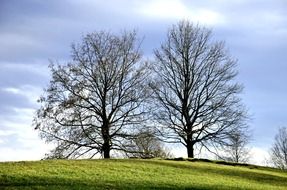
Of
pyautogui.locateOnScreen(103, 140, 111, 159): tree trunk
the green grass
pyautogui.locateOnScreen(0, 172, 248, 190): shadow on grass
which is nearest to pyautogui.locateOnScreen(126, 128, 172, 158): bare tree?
pyautogui.locateOnScreen(103, 140, 111, 159): tree trunk

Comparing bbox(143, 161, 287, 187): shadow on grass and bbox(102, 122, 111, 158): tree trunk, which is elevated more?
bbox(102, 122, 111, 158): tree trunk

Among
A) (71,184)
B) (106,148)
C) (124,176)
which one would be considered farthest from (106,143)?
(71,184)

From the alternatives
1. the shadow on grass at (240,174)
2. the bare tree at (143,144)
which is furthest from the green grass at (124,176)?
the bare tree at (143,144)

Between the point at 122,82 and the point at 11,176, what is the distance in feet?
74.6

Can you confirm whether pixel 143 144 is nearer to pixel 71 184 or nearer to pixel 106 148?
pixel 106 148

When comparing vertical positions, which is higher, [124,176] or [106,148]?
[106,148]

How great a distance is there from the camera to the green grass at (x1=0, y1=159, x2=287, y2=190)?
838 inches

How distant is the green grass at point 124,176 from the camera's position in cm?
2130

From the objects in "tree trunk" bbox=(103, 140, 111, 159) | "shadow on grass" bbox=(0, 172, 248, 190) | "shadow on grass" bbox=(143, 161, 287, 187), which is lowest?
"shadow on grass" bbox=(0, 172, 248, 190)

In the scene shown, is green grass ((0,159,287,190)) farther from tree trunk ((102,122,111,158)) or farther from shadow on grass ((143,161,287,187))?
tree trunk ((102,122,111,158))

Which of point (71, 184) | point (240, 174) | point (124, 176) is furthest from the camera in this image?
point (240, 174)

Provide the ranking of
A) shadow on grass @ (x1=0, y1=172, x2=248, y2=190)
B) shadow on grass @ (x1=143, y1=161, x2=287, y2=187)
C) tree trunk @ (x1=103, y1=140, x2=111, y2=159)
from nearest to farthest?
1. shadow on grass @ (x1=0, y1=172, x2=248, y2=190)
2. shadow on grass @ (x1=143, y1=161, x2=287, y2=187)
3. tree trunk @ (x1=103, y1=140, x2=111, y2=159)

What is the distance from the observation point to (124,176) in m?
24.1

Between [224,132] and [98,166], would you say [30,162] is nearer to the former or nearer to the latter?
[98,166]
